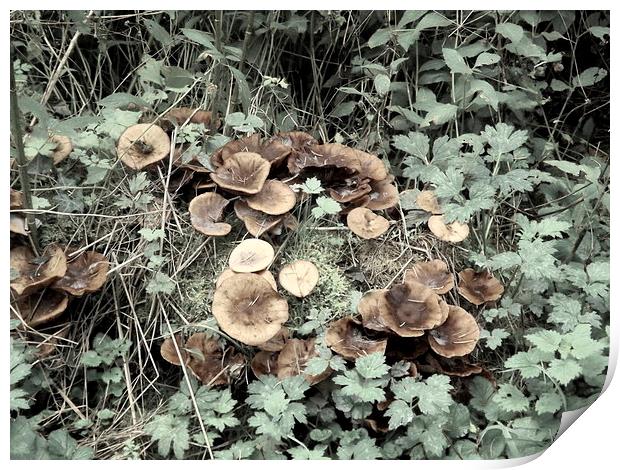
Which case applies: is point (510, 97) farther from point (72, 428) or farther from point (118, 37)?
point (72, 428)

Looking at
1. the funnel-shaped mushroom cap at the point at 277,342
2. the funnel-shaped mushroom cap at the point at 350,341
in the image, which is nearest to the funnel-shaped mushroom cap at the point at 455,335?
the funnel-shaped mushroom cap at the point at 350,341

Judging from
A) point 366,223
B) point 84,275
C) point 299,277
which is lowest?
point 84,275

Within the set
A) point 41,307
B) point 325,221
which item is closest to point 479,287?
point 325,221

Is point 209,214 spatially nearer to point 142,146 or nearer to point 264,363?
point 142,146

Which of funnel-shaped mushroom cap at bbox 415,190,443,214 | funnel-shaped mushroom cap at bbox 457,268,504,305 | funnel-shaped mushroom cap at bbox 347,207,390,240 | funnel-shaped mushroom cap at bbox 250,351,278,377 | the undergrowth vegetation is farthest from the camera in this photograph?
funnel-shaped mushroom cap at bbox 415,190,443,214

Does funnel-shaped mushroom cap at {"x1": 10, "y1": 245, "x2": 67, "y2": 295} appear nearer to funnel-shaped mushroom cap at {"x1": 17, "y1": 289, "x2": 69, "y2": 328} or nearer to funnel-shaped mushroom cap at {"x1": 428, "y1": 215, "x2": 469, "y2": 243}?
funnel-shaped mushroom cap at {"x1": 17, "y1": 289, "x2": 69, "y2": 328}

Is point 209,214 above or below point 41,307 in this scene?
above

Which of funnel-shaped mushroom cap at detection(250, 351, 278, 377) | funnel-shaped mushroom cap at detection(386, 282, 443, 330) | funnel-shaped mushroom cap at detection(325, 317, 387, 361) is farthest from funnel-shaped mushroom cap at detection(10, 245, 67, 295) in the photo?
funnel-shaped mushroom cap at detection(386, 282, 443, 330)
